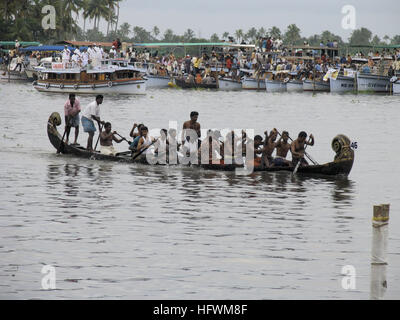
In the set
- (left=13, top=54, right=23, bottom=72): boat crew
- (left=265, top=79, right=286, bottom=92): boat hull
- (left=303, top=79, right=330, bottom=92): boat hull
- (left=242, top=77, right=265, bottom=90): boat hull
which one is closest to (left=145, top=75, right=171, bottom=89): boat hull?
(left=242, top=77, right=265, bottom=90): boat hull

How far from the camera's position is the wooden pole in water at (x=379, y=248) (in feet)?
35.8

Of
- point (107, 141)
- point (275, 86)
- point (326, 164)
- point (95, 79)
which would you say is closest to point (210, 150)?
point (326, 164)

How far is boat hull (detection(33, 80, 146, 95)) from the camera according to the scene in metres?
62.2

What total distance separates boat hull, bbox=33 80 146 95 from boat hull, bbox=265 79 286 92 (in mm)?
13629

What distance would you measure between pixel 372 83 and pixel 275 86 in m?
8.93

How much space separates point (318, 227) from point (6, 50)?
78512 mm

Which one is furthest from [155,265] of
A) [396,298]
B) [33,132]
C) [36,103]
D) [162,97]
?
[162,97]

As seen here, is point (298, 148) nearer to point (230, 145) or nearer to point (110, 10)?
point (230, 145)

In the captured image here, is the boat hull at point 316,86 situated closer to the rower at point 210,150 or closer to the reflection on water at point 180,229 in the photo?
the reflection on water at point 180,229

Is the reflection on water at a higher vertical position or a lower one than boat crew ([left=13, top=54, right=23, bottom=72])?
lower

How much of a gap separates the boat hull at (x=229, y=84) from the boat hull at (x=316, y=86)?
613 centimetres

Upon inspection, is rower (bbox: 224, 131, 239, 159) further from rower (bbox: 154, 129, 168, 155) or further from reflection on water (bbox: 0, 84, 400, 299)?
rower (bbox: 154, 129, 168, 155)

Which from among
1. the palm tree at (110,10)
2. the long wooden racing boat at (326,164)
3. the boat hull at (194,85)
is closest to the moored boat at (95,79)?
the boat hull at (194,85)
